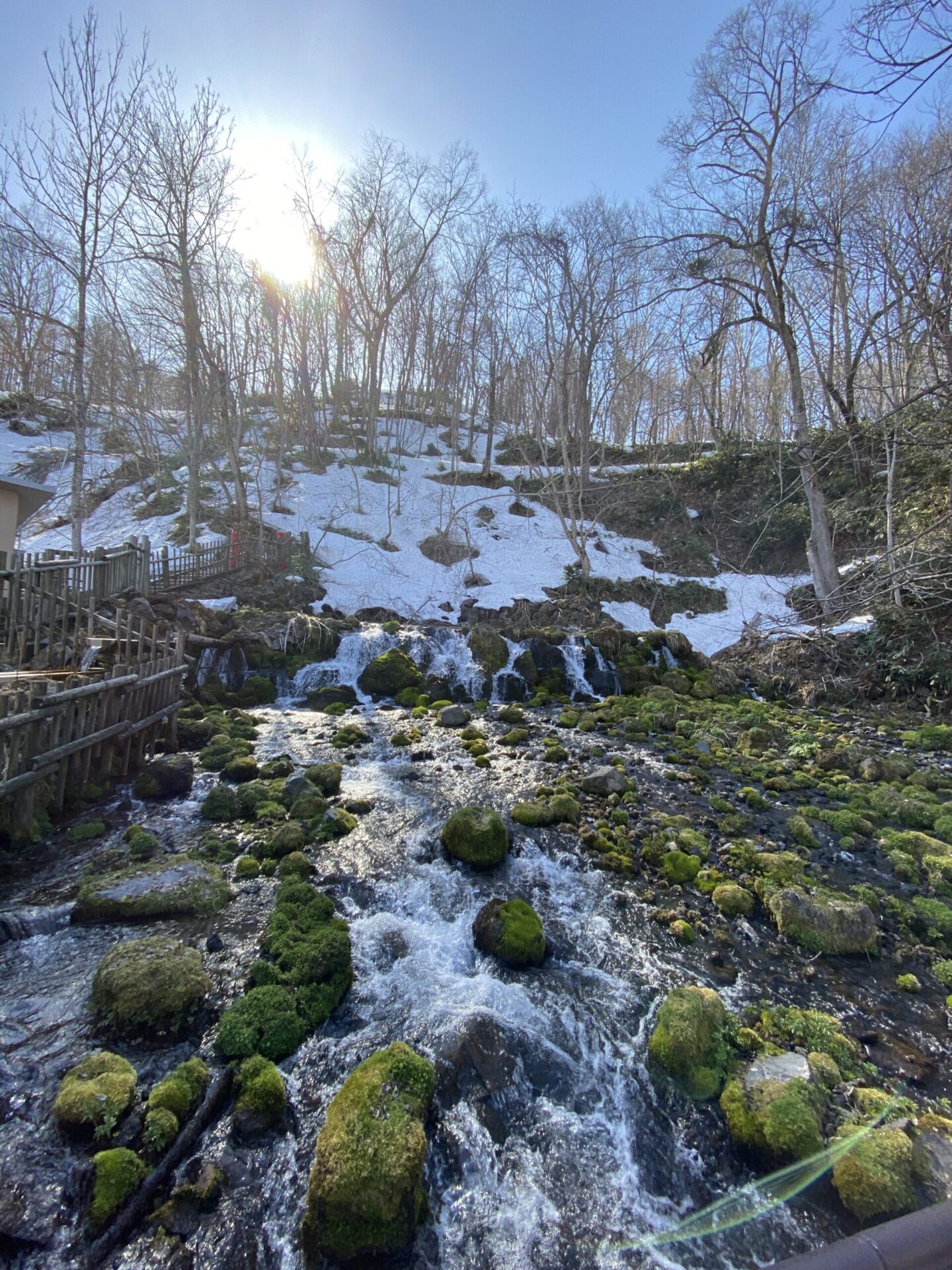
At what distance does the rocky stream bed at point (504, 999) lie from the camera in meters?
2.91

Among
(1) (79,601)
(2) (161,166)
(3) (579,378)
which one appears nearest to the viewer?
(1) (79,601)

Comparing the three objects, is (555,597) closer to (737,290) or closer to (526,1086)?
(737,290)

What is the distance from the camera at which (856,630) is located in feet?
44.2

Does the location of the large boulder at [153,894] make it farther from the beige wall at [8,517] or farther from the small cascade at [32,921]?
the beige wall at [8,517]

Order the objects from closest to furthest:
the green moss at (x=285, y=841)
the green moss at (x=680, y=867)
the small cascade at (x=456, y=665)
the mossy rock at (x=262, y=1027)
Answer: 1. the mossy rock at (x=262, y=1027)
2. the green moss at (x=680, y=867)
3. the green moss at (x=285, y=841)
4. the small cascade at (x=456, y=665)

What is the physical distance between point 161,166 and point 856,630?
73.8 ft

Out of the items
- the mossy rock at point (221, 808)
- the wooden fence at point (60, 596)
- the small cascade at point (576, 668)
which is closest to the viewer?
the mossy rock at point (221, 808)

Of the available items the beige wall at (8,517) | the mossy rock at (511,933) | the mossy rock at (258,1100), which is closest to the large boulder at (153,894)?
the mossy rock at (258,1100)

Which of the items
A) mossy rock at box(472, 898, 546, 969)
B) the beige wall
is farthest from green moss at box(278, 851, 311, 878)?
the beige wall

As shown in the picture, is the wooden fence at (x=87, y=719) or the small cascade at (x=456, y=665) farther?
the small cascade at (x=456, y=665)

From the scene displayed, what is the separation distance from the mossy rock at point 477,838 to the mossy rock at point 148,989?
106 inches

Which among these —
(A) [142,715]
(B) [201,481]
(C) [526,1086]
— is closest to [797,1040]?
(C) [526,1086]

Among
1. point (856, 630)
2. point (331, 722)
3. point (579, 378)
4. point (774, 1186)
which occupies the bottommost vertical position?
point (774, 1186)

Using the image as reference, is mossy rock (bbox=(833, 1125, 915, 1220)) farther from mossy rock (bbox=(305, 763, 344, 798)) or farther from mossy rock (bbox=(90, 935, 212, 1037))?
mossy rock (bbox=(305, 763, 344, 798))
